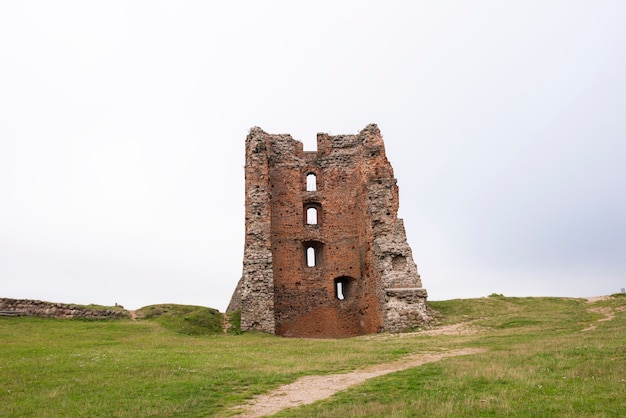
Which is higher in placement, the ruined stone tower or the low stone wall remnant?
the ruined stone tower

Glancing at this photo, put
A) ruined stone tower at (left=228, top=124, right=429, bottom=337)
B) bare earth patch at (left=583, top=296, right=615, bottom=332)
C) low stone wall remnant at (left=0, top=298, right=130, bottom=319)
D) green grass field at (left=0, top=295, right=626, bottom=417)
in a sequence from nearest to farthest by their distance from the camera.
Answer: green grass field at (left=0, top=295, right=626, bottom=417), bare earth patch at (left=583, top=296, right=615, bottom=332), low stone wall remnant at (left=0, top=298, right=130, bottom=319), ruined stone tower at (left=228, top=124, right=429, bottom=337)

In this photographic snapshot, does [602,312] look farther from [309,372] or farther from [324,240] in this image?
[309,372]

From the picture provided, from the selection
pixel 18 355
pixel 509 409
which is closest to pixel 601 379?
pixel 509 409

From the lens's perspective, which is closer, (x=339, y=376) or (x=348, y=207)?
(x=339, y=376)

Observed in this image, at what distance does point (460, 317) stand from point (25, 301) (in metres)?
16.8

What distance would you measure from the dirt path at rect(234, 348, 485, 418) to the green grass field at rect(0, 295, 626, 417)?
33 centimetres

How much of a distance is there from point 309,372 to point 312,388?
5.42 ft

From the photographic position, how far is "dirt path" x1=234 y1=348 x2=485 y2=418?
29.0 ft

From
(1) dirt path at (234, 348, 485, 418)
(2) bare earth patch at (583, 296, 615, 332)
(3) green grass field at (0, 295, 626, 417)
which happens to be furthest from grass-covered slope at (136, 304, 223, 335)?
(2) bare earth patch at (583, 296, 615, 332)

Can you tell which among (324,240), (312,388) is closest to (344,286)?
(324,240)

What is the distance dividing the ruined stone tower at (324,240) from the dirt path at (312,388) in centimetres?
1051

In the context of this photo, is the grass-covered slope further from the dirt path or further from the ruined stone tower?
the dirt path

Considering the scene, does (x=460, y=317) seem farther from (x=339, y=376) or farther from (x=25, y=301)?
(x=25, y=301)

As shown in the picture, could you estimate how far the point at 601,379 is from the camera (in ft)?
29.2
